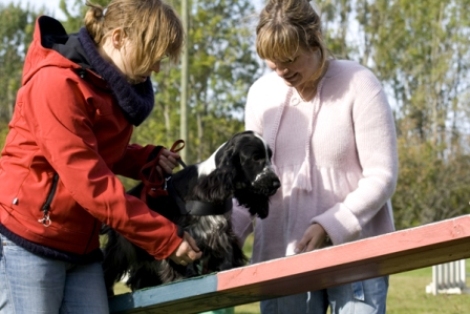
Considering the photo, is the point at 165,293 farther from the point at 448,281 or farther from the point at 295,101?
the point at 448,281

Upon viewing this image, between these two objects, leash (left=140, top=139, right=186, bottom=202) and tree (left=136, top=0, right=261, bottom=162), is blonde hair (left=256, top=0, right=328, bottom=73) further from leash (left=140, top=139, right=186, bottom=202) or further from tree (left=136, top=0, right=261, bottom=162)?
tree (left=136, top=0, right=261, bottom=162)

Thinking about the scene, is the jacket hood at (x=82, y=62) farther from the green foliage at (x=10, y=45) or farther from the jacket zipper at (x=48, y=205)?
the green foliage at (x=10, y=45)

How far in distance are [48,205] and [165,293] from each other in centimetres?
Answer: 56

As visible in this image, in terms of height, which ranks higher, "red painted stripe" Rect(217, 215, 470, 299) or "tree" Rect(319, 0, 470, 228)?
"red painted stripe" Rect(217, 215, 470, 299)

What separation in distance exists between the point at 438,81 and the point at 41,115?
31100mm

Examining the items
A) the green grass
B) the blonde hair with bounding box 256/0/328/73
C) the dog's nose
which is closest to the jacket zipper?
the blonde hair with bounding box 256/0/328/73

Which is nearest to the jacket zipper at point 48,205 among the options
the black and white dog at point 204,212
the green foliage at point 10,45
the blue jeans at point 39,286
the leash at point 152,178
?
the blue jeans at point 39,286

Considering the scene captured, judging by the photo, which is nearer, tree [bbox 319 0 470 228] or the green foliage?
tree [bbox 319 0 470 228]

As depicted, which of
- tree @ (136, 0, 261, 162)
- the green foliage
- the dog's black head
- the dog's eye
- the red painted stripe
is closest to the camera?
the red painted stripe

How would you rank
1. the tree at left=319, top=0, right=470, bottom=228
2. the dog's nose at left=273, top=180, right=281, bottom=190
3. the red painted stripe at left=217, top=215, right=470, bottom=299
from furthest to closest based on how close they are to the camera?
the tree at left=319, top=0, right=470, bottom=228 → the dog's nose at left=273, top=180, right=281, bottom=190 → the red painted stripe at left=217, top=215, right=470, bottom=299

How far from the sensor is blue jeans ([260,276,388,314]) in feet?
12.5

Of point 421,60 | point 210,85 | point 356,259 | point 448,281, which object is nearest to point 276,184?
point 356,259

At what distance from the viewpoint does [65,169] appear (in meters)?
3.06

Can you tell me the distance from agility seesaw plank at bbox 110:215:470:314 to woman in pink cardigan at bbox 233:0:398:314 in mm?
288
